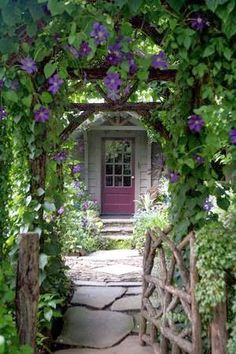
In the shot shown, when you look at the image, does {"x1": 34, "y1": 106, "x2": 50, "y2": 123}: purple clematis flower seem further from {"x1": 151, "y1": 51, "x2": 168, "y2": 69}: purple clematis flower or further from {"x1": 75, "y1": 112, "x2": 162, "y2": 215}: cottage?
{"x1": 75, "y1": 112, "x2": 162, "y2": 215}: cottage

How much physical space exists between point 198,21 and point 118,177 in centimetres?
755

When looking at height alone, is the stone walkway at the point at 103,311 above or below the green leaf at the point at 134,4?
below

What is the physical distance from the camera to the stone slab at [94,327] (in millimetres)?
3262

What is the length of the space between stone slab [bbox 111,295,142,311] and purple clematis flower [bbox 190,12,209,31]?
2.75 m

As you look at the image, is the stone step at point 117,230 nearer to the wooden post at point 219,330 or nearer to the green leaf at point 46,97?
the green leaf at point 46,97

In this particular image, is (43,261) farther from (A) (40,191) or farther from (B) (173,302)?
(B) (173,302)

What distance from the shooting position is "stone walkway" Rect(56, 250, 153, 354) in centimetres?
321

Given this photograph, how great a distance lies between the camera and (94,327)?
139 inches

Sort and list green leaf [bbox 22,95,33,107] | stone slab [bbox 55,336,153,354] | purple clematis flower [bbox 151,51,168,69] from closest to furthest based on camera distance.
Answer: purple clematis flower [bbox 151,51,168,69] → green leaf [bbox 22,95,33,107] → stone slab [bbox 55,336,153,354]

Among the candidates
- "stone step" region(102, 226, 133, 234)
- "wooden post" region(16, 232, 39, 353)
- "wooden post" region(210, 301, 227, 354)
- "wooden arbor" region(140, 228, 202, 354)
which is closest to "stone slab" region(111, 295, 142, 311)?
"wooden arbor" region(140, 228, 202, 354)

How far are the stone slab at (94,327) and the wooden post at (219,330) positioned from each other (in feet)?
4.35

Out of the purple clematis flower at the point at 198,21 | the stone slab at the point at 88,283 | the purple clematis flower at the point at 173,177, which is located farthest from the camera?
the stone slab at the point at 88,283

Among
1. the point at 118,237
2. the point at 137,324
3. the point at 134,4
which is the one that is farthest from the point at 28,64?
the point at 118,237

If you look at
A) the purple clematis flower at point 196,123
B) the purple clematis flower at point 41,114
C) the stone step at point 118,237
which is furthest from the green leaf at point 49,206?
the stone step at point 118,237
